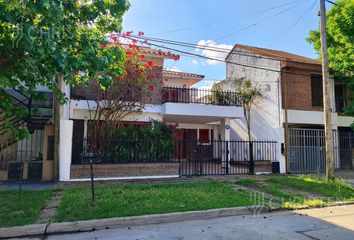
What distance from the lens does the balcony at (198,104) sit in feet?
50.6

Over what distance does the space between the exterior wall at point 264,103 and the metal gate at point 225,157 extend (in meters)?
0.82

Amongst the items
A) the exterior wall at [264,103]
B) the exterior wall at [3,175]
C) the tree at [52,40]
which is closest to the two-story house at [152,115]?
the exterior wall at [264,103]

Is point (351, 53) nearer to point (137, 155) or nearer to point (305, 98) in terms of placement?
point (305, 98)

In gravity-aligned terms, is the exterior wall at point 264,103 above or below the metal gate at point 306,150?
above

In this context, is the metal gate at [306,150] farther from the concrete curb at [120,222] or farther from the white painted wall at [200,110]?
the concrete curb at [120,222]

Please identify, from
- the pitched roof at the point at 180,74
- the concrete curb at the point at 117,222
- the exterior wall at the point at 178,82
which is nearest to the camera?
the concrete curb at the point at 117,222

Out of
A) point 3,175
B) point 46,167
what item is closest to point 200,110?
point 46,167

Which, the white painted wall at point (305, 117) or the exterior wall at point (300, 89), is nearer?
the white painted wall at point (305, 117)

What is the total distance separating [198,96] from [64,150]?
8060 millimetres

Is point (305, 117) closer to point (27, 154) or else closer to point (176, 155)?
point (176, 155)

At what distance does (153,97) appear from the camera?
1578cm

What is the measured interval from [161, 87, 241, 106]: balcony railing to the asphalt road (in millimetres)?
9653

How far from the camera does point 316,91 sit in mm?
17875

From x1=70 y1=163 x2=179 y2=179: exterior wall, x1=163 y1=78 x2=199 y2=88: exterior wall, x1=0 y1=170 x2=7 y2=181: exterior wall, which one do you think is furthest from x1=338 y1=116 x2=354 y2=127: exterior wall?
x1=0 y1=170 x2=7 y2=181: exterior wall
